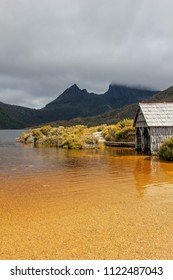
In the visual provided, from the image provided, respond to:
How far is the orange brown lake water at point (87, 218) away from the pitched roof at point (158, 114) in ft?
45.0

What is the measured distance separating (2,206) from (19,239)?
3490 mm

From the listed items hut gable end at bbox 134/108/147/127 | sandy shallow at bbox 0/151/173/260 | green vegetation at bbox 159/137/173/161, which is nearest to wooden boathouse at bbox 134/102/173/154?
hut gable end at bbox 134/108/147/127

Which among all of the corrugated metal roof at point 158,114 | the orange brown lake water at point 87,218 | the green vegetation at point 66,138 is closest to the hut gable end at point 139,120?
the corrugated metal roof at point 158,114

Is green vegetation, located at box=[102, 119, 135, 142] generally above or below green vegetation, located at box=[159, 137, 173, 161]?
above

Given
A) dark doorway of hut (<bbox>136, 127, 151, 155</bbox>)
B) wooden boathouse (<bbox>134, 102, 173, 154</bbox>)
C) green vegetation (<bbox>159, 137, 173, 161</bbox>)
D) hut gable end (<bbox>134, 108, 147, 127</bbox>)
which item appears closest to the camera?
green vegetation (<bbox>159, 137, 173, 161</bbox>)

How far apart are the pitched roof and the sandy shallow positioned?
46.0ft

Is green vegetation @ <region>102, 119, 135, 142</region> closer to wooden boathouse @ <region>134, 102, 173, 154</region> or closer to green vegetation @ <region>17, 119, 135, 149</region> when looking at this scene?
green vegetation @ <region>17, 119, 135, 149</region>

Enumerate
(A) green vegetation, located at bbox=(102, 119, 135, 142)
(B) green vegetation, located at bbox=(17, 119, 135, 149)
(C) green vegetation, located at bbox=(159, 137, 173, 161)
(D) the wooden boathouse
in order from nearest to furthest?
1. (C) green vegetation, located at bbox=(159, 137, 173, 161)
2. (D) the wooden boathouse
3. (B) green vegetation, located at bbox=(17, 119, 135, 149)
4. (A) green vegetation, located at bbox=(102, 119, 135, 142)

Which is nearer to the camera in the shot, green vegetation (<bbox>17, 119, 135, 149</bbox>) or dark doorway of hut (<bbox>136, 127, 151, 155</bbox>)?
dark doorway of hut (<bbox>136, 127, 151, 155</bbox>)

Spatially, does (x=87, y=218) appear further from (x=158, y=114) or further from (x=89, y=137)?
(x=89, y=137)

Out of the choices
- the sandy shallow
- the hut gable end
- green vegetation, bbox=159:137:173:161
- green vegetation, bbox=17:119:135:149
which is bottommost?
the sandy shallow

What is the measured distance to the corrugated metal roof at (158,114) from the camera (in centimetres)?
2877

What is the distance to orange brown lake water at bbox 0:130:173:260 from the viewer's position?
6.75 meters
